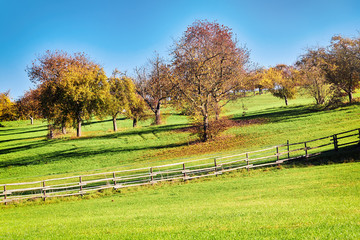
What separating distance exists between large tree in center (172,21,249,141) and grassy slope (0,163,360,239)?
2054 centimetres

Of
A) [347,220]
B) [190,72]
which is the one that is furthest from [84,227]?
[190,72]

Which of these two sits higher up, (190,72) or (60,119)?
(190,72)

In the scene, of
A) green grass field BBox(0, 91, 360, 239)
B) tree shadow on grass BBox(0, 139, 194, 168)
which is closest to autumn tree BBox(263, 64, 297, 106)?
green grass field BBox(0, 91, 360, 239)

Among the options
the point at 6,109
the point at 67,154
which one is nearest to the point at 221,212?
the point at 67,154

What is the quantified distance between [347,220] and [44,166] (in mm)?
33772

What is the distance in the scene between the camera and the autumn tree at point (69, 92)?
45531 mm

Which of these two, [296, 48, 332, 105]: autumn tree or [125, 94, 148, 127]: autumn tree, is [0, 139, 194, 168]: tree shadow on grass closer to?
[125, 94, 148, 127]: autumn tree

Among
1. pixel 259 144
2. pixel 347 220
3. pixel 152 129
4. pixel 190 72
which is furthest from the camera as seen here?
pixel 152 129

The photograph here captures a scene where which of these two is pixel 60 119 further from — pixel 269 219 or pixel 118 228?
pixel 269 219

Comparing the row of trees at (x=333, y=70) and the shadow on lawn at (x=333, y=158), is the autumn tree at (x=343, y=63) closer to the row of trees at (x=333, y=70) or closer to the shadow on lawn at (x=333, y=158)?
the row of trees at (x=333, y=70)

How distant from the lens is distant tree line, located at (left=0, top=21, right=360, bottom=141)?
39812 millimetres

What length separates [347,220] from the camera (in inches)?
331

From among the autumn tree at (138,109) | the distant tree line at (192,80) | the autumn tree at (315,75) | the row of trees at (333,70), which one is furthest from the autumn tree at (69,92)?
the autumn tree at (315,75)

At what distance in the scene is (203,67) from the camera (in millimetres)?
39156
